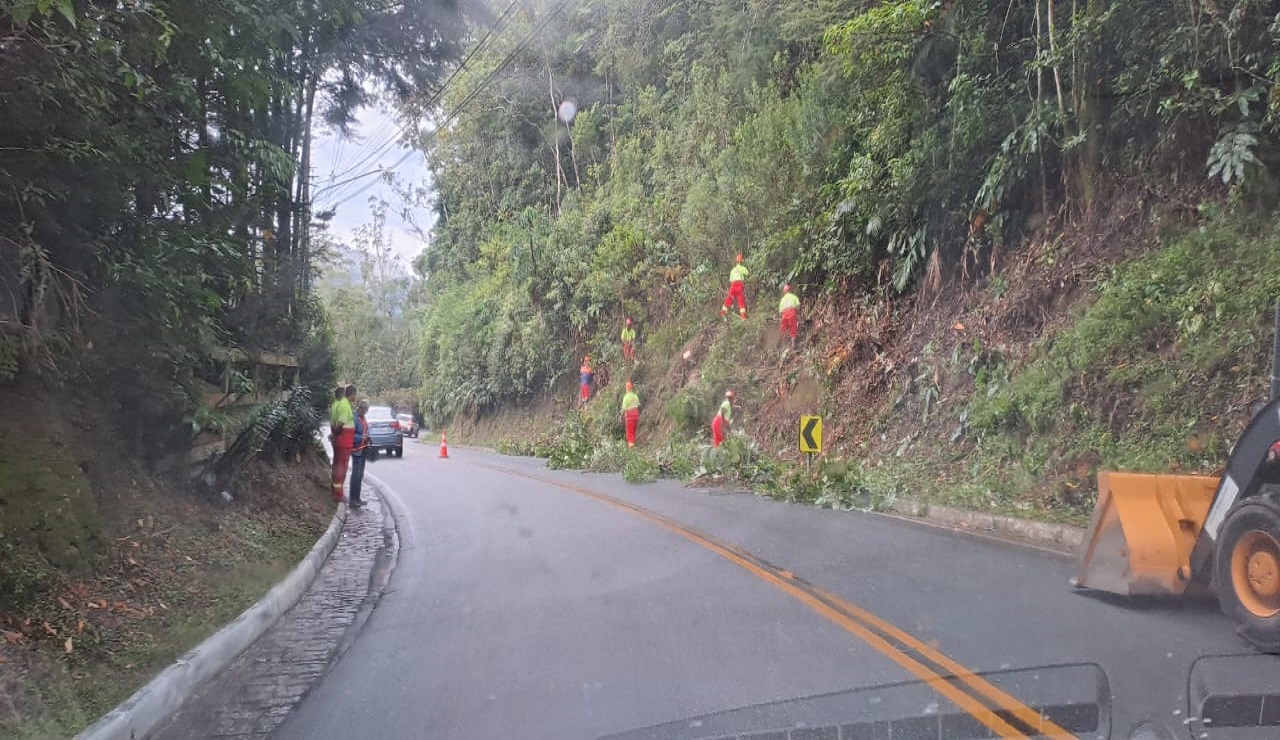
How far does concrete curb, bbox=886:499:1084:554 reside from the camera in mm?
10547

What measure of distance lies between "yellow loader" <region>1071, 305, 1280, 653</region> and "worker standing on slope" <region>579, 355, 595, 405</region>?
2670 cm

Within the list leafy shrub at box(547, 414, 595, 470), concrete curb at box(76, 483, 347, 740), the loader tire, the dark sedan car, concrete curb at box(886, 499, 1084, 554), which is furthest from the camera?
the dark sedan car

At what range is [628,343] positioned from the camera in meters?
32.0

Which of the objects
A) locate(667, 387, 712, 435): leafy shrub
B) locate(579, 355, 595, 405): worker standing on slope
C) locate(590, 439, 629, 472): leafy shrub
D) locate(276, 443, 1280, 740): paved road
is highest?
locate(579, 355, 595, 405): worker standing on slope

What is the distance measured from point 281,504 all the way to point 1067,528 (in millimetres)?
9349

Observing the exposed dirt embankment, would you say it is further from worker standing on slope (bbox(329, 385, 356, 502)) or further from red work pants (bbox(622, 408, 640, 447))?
red work pants (bbox(622, 408, 640, 447))

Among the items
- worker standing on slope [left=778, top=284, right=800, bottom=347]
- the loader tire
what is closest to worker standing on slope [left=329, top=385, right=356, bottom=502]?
worker standing on slope [left=778, top=284, right=800, bottom=347]

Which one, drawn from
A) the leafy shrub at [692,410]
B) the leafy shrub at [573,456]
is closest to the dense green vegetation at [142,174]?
the leafy shrub at [573,456]

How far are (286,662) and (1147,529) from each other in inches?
237

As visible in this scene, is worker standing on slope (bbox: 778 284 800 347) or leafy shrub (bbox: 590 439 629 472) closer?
worker standing on slope (bbox: 778 284 800 347)

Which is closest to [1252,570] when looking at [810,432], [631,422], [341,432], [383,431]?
[810,432]

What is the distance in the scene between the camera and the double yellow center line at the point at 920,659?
16.4 feet

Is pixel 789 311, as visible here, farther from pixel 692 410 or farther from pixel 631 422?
pixel 631 422

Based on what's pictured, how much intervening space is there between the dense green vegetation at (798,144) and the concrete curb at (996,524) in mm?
5250
